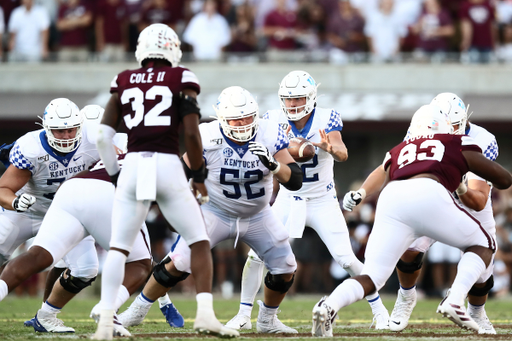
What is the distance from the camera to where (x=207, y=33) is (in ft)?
44.9

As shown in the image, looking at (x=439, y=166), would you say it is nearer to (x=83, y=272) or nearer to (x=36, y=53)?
(x=83, y=272)

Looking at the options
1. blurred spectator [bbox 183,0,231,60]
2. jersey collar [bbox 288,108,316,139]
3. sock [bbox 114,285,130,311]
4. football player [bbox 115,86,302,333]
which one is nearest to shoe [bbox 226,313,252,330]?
football player [bbox 115,86,302,333]

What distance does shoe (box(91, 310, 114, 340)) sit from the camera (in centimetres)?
477

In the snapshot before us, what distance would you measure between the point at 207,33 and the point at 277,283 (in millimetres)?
8311

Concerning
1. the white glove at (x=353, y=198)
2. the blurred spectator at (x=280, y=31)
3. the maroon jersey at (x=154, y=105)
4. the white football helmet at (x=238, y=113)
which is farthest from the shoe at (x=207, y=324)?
the blurred spectator at (x=280, y=31)

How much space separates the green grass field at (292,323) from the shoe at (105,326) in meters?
0.43

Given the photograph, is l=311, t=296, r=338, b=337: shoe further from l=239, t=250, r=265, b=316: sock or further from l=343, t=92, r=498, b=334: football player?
l=239, t=250, r=265, b=316: sock

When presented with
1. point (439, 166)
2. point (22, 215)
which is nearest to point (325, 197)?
point (439, 166)

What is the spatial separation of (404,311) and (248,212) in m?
1.65

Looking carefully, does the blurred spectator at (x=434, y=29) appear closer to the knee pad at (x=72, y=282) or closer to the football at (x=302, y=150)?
the football at (x=302, y=150)

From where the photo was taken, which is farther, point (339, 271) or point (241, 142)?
point (339, 271)

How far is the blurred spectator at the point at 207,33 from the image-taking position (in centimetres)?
1365

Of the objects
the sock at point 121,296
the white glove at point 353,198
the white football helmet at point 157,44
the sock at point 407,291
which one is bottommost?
the sock at point 407,291

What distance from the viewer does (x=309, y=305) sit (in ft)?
33.9
